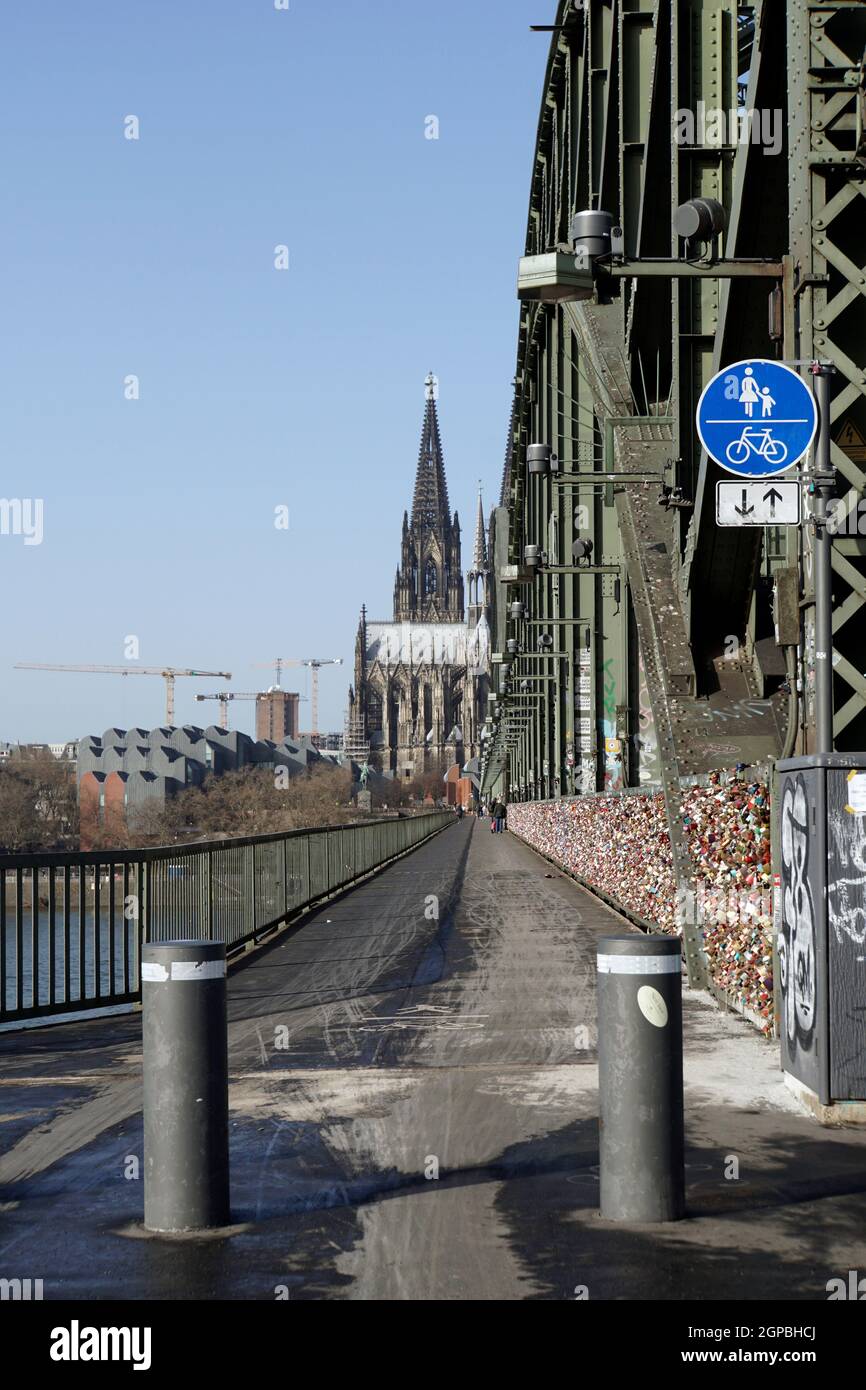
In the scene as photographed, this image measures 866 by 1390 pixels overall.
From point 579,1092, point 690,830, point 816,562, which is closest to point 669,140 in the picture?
point 690,830

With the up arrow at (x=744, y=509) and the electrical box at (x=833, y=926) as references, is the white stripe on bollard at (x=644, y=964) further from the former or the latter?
the up arrow at (x=744, y=509)

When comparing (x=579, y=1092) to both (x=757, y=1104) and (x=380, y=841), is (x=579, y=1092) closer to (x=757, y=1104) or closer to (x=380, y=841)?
(x=757, y=1104)

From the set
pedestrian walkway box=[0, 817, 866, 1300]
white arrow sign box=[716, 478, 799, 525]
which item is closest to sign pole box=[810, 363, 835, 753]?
white arrow sign box=[716, 478, 799, 525]

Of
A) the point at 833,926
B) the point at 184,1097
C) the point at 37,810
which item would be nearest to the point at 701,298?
the point at 833,926

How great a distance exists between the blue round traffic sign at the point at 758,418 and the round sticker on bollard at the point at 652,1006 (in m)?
3.19

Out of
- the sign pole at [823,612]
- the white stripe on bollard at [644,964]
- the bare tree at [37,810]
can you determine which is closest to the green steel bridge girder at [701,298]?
Answer: the sign pole at [823,612]

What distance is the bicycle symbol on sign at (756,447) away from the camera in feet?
25.6

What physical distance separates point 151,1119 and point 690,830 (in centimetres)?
687

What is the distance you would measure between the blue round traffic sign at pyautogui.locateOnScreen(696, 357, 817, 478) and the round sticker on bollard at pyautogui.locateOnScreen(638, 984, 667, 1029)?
3193mm

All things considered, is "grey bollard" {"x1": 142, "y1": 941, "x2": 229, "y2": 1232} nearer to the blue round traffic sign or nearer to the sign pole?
the sign pole

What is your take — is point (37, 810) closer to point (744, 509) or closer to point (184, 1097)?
point (744, 509)

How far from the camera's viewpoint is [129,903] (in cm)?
1216

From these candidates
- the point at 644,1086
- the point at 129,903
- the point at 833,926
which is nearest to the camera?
the point at 644,1086

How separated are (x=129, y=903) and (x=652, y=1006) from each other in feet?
24.0
